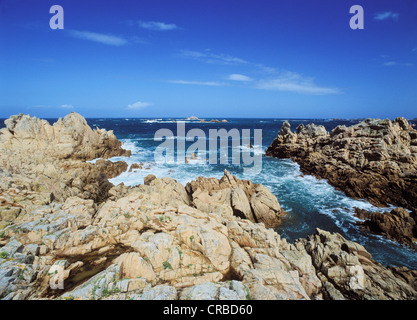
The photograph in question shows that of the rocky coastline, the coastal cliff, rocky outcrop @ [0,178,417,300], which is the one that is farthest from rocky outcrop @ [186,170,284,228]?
the coastal cliff

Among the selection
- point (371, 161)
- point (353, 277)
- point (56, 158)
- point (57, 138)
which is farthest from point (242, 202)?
point (57, 138)

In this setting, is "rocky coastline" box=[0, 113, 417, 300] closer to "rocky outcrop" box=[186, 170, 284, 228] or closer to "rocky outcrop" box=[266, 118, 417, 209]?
"rocky outcrop" box=[186, 170, 284, 228]

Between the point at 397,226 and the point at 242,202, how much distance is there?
11.8 m

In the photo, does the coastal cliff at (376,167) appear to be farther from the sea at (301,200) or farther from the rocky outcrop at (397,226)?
the sea at (301,200)

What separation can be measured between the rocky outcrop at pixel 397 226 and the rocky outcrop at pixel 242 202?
718 centimetres

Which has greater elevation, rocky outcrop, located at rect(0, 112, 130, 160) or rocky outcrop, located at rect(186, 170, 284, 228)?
rocky outcrop, located at rect(0, 112, 130, 160)

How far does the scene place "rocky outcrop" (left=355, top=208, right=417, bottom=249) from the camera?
15258mm

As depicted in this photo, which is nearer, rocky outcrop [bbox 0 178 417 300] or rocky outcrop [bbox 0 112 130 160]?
rocky outcrop [bbox 0 178 417 300]

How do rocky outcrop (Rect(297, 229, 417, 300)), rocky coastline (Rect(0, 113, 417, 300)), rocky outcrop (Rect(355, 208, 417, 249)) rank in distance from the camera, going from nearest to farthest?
rocky coastline (Rect(0, 113, 417, 300)) < rocky outcrop (Rect(297, 229, 417, 300)) < rocky outcrop (Rect(355, 208, 417, 249))

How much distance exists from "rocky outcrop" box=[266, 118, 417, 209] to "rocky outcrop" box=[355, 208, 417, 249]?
231 inches

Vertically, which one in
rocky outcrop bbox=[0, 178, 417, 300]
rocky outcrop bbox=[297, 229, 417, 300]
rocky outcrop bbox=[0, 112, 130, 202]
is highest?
rocky outcrop bbox=[0, 112, 130, 202]

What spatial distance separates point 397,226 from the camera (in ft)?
51.6
